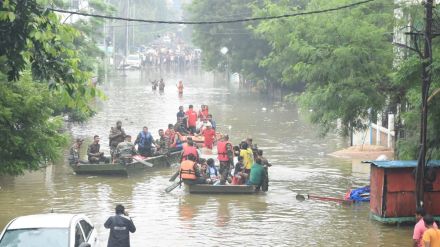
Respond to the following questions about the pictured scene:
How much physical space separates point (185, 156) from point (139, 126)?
1958 centimetres

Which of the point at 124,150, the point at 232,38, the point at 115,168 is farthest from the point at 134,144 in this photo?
the point at 232,38

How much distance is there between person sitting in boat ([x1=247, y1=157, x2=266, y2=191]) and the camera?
83.9 feet

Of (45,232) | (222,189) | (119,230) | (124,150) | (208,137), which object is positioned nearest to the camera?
(45,232)

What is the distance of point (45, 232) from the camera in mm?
14328

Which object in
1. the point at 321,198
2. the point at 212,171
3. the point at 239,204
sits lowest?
the point at 239,204

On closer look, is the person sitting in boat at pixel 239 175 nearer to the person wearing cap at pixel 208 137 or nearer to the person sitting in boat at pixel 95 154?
the person sitting in boat at pixel 95 154

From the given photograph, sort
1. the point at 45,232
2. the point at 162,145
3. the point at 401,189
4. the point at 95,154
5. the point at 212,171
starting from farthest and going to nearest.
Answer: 1. the point at 162,145
2. the point at 95,154
3. the point at 212,171
4. the point at 401,189
5. the point at 45,232

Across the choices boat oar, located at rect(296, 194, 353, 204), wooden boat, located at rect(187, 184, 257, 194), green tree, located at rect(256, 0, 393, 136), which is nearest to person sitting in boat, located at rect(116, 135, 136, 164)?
wooden boat, located at rect(187, 184, 257, 194)

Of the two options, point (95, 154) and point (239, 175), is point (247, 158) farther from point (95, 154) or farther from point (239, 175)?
point (95, 154)

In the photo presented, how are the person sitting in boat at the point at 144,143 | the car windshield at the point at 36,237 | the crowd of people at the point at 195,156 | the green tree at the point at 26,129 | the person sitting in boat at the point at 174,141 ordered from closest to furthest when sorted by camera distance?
1. the car windshield at the point at 36,237
2. the green tree at the point at 26,129
3. the crowd of people at the point at 195,156
4. the person sitting in boat at the point at 144,143
5. the person sitting in boat at the point at 174,141

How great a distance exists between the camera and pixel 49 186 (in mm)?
27734

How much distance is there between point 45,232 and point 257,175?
39.4 feet

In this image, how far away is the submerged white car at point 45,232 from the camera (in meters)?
14.1

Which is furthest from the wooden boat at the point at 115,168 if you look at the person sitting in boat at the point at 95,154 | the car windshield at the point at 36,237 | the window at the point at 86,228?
the car windshield at the point at 36,237
